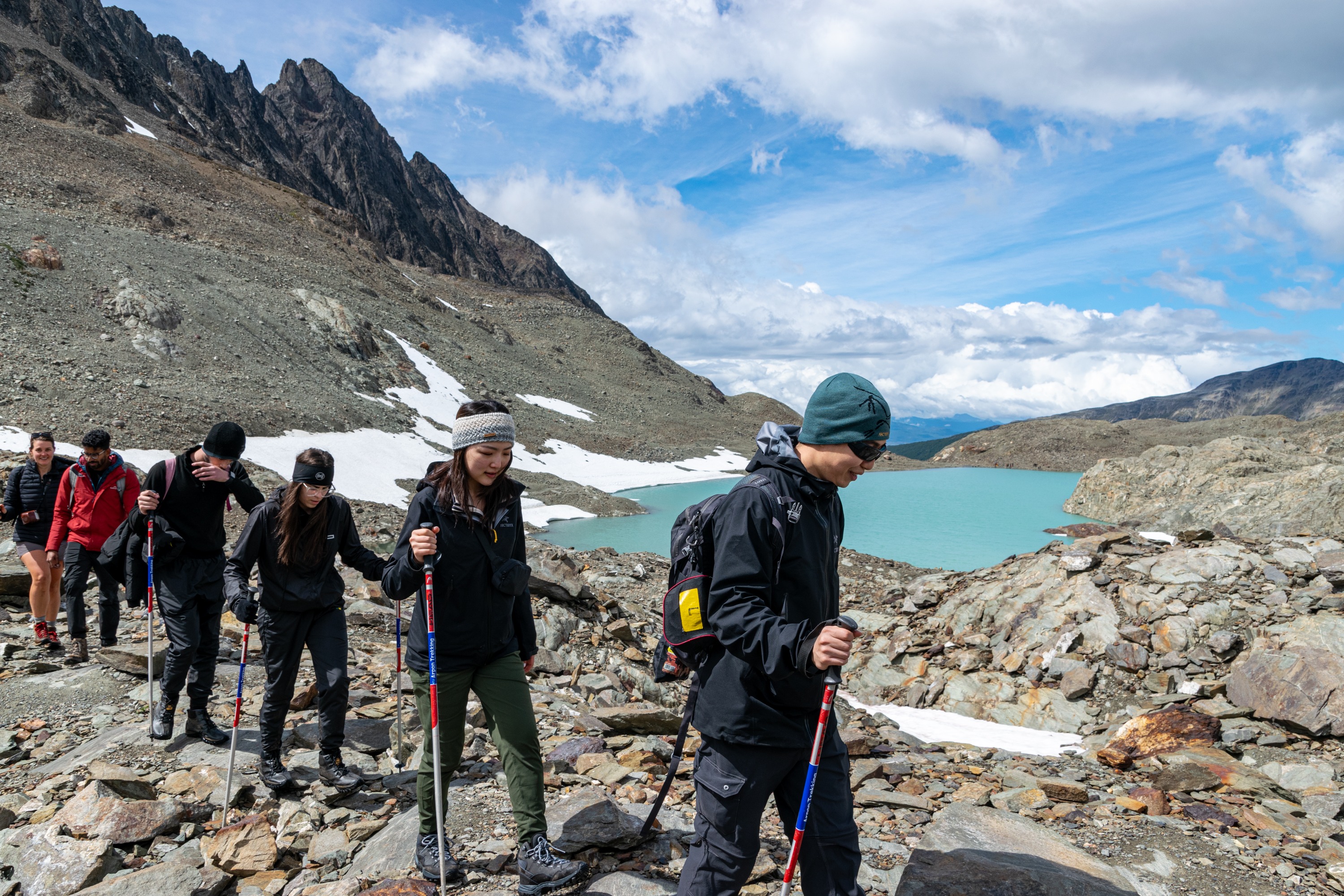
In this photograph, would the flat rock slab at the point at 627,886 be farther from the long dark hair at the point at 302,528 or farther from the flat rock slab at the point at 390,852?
the long dark hair at the point at 302,528

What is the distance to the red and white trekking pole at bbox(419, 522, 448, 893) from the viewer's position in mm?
3207

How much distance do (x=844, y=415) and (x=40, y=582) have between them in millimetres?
8337

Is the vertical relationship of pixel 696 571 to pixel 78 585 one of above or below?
above

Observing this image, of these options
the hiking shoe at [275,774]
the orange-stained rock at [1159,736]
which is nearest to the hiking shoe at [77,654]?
the hiking shoe at [275,774]

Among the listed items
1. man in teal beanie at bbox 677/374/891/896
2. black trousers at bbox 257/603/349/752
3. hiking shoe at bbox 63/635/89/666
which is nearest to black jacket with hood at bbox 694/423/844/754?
man in teal beanie at bbox 677/374/891/896

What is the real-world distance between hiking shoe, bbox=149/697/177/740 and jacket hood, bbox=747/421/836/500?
4.93 m

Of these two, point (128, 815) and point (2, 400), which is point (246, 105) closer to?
point (2, 400)

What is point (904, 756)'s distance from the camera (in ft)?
19.7

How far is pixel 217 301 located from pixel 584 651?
3921cm

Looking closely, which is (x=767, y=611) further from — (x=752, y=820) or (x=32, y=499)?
(x=32, y=499)

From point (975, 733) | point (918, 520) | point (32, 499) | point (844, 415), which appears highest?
point (844, 415)

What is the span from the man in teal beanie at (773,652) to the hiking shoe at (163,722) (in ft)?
14.8

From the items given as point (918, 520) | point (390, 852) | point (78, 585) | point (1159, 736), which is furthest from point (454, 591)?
point (918, 520)

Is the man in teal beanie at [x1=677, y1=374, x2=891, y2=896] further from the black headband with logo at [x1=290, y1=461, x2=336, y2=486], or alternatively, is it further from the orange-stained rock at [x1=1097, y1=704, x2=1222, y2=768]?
the orange-stained rock at [x1=1097, y1=704, x2=1222, y2=768]
